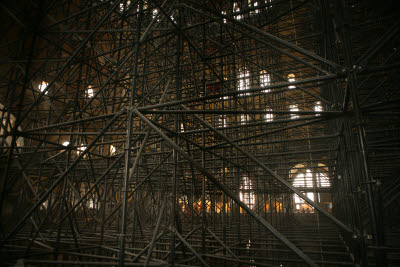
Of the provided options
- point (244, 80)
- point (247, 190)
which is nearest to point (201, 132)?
point (247, 190)

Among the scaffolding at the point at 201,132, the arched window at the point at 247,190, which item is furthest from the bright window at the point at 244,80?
A: the arched window at the point at 247,190

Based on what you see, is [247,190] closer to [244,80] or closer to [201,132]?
[244,80]

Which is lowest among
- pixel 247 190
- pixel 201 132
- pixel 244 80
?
pixel 247 190

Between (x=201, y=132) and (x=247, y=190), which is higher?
(x=201, y=132)

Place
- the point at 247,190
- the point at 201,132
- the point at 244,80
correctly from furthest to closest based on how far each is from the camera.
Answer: the point at 244,80
the point at 247,190
the point at 201,132

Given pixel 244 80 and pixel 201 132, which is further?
pixel 244 80

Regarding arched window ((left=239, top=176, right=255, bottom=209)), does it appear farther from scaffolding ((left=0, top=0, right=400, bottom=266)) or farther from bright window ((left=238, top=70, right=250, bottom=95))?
bright window ((left=238, top=70, right=250, bottom=95))

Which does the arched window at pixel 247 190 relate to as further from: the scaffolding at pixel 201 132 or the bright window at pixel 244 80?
the bright window at pixel 244 80

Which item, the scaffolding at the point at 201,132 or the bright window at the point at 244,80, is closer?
the scaffolding at the point at 201,132

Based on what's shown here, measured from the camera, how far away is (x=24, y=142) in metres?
18.8

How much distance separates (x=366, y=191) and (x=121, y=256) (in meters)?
3.59

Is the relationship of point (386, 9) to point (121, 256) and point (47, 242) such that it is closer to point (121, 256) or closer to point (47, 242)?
point (121, 256)

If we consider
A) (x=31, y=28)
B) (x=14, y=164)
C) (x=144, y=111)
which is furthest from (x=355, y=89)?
(x=14, y=164)

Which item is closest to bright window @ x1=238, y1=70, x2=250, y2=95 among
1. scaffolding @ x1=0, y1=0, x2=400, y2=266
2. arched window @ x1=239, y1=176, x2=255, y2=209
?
scaffolding @ x1=0, y1=0, x2=400, y2=266
